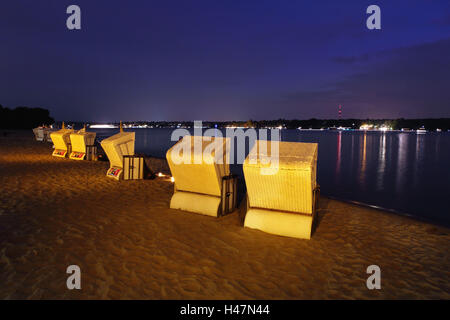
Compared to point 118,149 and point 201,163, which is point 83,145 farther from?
point 201,163

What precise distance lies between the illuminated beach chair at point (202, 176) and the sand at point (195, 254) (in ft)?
0.99

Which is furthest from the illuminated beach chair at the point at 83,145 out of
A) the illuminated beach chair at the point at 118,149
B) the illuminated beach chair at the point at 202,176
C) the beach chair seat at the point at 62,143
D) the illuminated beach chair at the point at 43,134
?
the illuminated beach chair at the point at 43,134

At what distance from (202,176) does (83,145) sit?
12.1m

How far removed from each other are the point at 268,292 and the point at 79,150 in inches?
619

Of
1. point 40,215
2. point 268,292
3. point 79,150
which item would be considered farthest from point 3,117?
point 268,292

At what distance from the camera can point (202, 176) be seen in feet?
22.0

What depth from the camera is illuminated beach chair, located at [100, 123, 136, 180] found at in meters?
10.9

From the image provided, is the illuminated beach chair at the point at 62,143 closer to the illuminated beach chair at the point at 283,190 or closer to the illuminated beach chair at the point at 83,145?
the illuminated beach chair at the point at 83,145

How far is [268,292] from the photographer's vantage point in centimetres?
385

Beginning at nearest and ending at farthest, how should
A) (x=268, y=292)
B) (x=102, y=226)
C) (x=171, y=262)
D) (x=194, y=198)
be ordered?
(x=268, y=292)
(x=171, y=262)
(x=102, y=226)
(x=194, y=198)

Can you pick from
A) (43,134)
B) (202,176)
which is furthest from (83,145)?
(43,134)

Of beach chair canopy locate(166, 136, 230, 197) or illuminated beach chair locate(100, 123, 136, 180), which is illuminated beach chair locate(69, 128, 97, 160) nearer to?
illuminated beach chair locate(100, 123, 136, 180)

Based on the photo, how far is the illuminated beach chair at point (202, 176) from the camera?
21.5 feet
